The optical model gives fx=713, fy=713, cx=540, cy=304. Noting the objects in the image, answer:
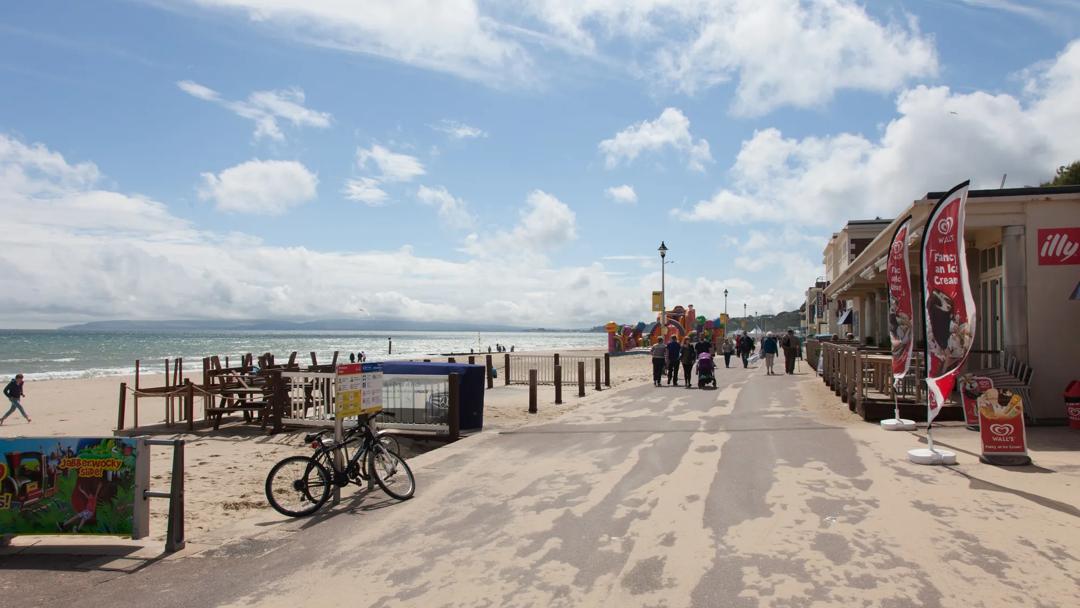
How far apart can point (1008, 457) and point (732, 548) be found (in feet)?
16.7

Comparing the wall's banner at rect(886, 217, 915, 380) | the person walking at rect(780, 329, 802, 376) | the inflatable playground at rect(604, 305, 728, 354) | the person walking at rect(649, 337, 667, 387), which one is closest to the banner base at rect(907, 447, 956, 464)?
the wall's banner at rect(886, 217, 915, 380)

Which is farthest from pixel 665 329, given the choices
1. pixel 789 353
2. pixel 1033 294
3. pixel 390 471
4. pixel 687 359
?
pixel 390 471

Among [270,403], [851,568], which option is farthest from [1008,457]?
[270,403]

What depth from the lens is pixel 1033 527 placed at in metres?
6.02

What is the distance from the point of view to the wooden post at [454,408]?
1155cm

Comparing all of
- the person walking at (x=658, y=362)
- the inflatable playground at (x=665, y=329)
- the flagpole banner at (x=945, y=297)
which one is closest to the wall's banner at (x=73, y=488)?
the flagpole banner at (x=945, y=297)

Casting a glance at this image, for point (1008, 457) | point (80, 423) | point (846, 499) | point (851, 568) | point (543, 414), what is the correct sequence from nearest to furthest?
1. point (851, 568)
2. point (846, 499)
3. point (1008, 457)
4. point (543, 414)
5. point (80, 423)

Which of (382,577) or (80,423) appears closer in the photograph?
(382,577)

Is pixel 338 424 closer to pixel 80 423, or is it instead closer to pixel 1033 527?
pixel 1033 527

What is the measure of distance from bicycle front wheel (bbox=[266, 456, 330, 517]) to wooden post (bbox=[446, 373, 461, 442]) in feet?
13.7

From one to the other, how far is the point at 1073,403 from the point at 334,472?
10968mm

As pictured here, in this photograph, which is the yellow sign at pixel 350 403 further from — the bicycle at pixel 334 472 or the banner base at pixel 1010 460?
the banner base at pixel 1010 460

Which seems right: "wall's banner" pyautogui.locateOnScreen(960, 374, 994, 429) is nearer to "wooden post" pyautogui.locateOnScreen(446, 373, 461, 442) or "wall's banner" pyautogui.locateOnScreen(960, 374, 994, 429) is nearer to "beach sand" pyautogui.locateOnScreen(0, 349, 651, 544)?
"beach sand" pyautogui.locateOnScreen(0, 349, 651, 544)

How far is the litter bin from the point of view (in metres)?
10.9
